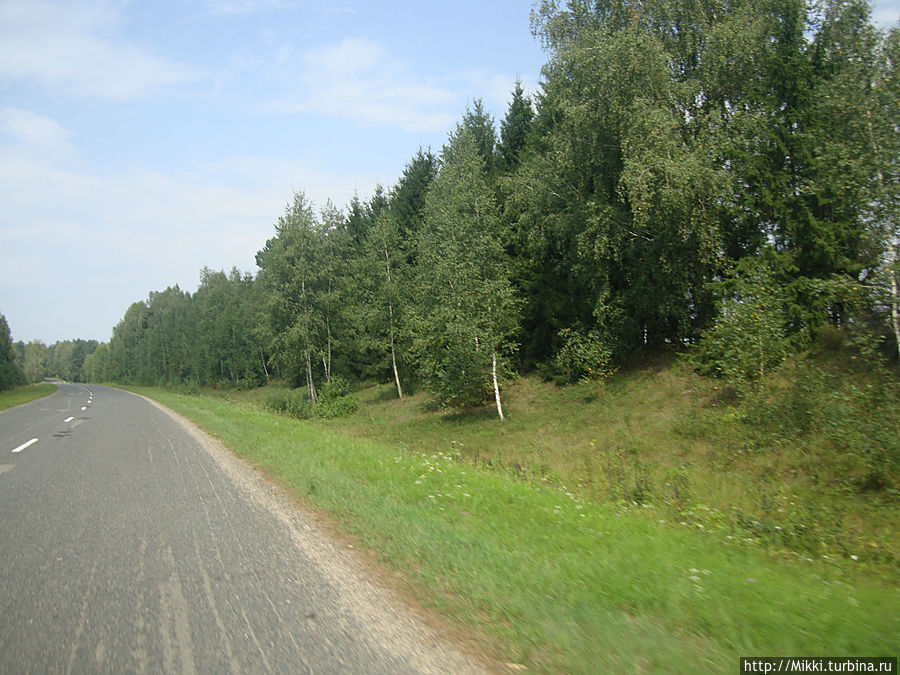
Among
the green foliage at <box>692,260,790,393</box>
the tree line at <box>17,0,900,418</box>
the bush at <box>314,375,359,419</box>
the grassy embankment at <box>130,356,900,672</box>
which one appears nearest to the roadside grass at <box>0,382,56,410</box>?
the bush at <box>314,375,359,419</box>

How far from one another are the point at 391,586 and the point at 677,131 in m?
21.8

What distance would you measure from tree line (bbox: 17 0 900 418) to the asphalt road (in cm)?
1369

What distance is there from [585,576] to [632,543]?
145cm

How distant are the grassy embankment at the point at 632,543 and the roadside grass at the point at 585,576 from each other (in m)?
0.02

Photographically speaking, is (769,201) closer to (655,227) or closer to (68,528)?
(655,227)

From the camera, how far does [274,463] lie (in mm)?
10766

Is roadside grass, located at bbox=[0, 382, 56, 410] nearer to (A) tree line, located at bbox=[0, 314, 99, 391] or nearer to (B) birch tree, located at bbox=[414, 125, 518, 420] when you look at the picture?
(A) tree line, located at bbox=[0, 314, 99, 391]

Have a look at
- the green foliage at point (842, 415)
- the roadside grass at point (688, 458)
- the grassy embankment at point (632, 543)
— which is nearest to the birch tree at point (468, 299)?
the roadside grass at point (688, 458)

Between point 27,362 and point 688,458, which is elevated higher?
point 27,362

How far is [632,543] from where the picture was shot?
19.8 feet

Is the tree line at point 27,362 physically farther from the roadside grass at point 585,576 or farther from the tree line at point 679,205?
the roadside grass at point 585,576

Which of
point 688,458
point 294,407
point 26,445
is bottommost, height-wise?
point 688,458

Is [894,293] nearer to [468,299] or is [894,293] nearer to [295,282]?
[468,299]

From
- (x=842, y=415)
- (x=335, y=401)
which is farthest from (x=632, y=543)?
(x=335, y=401)
